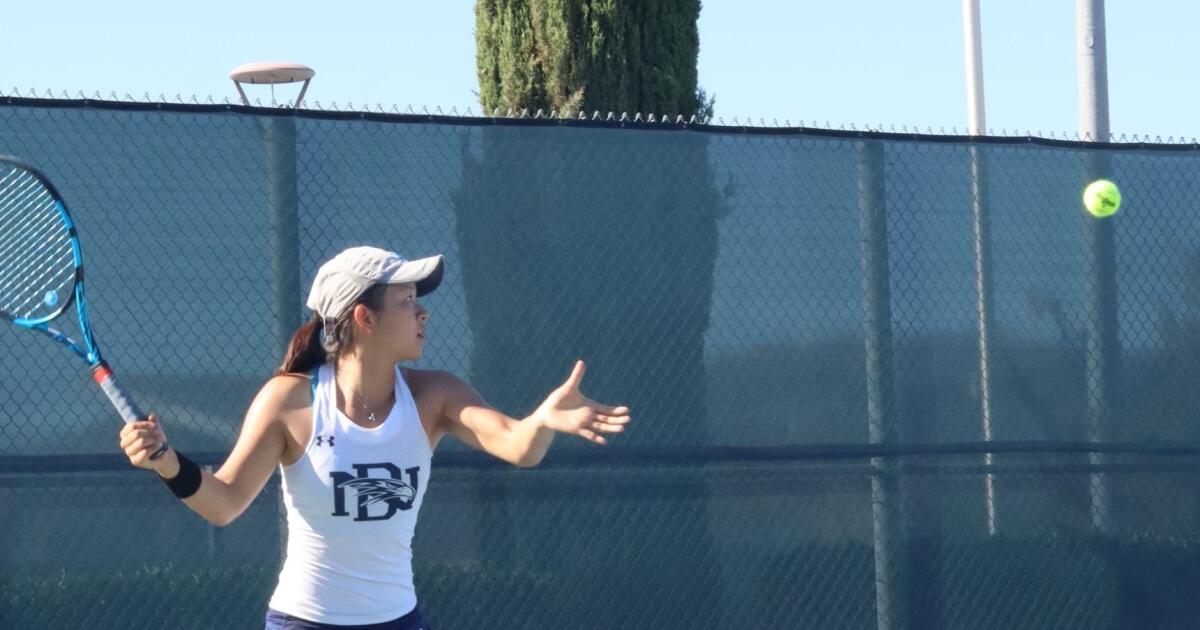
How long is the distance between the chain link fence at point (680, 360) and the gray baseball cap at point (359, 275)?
4.47ft

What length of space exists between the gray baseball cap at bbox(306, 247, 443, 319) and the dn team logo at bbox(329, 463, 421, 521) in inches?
13.0

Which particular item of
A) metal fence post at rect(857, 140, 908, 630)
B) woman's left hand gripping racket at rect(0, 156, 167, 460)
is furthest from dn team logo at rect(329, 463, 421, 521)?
metal fence post at rect(857, 140, 908, 630)

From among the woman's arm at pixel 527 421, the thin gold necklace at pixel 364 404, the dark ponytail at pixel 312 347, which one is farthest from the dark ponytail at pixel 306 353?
the woman's arm at pixel 527 421

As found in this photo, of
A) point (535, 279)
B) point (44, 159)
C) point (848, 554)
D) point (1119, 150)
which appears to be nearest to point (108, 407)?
point (44, 159)

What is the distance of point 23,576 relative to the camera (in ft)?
14.3

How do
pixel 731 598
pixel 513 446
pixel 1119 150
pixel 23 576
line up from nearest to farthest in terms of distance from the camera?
pixel 513 446
pixel 23 576
pixel 731 598
pixel 1119 150

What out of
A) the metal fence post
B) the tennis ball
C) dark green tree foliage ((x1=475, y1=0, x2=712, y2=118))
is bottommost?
the metal fence post

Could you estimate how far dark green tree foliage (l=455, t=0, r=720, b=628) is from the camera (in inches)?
190

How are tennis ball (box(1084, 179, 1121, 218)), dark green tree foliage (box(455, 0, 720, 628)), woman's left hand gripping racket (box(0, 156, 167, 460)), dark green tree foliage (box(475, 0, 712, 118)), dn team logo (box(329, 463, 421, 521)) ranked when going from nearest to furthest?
1. dn team logo (box(329, 463, 421, 521))
2. woman's left hand gripping racket (box(0, 156, 167, 460))
3. dark green tree foliage (box(455, 0, 720, 628))
4. tennis ball (box(1084, 179, 1121, 218))
5. dark green tree foliage (box(475, 0, 712, 118))

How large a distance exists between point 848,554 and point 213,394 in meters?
2.09

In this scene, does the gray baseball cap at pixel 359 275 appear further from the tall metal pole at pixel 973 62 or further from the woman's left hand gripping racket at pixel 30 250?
the tall metal pole at pixel 973 62

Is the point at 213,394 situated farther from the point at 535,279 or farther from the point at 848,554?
the point at 848,554

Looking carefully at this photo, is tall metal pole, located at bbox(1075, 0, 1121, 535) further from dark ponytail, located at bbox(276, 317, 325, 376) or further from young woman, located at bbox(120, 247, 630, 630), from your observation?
dark ponytail, located at bbox(276, 317, 325, 376)

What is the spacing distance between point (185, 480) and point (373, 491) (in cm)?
36
